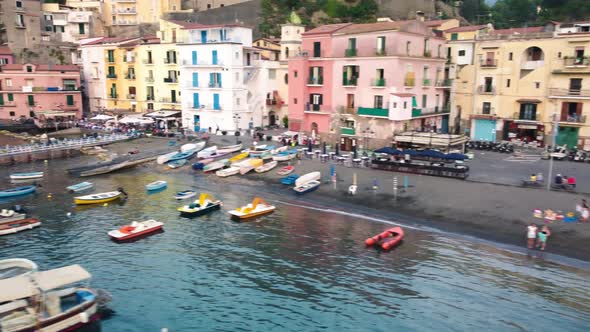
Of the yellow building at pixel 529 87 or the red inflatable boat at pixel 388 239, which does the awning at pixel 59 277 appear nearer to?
the red inflatable boat at pixel 388 239

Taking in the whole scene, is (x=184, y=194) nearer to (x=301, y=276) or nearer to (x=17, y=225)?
(x=17, y=225)

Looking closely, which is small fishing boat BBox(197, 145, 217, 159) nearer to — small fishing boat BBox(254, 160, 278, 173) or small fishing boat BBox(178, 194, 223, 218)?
small fishing boat BBox(254, 160, 278, 173)

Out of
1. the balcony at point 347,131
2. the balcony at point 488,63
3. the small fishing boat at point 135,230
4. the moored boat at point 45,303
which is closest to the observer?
the moored boat at point 45,303

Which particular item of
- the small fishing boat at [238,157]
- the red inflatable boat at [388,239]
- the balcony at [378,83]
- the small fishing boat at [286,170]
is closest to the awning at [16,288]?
the red inflatable boat at [388,239]

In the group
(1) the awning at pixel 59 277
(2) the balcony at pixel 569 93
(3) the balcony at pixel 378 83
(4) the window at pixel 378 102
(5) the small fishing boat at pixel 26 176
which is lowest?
(1) the awning at pixel 59 277

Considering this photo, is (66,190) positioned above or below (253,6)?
below

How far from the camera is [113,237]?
3278cm

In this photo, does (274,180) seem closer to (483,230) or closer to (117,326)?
(483,230)

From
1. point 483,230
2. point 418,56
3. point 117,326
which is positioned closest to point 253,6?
point 418,56

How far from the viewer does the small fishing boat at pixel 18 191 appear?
43125mm

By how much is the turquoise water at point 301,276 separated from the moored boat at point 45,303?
62.6 inches

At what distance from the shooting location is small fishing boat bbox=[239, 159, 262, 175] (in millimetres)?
50178

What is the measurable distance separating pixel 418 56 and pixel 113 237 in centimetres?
4028

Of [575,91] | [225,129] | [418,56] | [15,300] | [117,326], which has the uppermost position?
[418,56]
